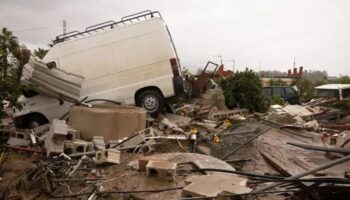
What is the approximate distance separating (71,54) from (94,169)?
5413 mm

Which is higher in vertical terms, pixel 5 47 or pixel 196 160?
pixel 5 47

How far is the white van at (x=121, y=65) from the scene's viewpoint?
11094mm

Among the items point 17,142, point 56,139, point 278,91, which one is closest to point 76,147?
point 56,139

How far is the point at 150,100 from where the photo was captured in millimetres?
11375

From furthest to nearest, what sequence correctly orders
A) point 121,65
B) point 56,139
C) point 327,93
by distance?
point 327,93, point 121,65, point 56,139

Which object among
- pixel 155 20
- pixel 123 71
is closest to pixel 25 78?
pixel 123 71

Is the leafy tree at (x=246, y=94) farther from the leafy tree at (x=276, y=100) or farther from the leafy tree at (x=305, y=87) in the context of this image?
the leafy tree at (x=305, y=87)

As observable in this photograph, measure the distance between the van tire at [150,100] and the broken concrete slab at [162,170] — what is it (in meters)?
5.43

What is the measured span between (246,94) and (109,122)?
7696 mm

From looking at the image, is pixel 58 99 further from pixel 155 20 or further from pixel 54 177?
pixel 54 177

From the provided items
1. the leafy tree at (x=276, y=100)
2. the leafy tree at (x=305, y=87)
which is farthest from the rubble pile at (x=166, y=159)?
the leafy tree at (x=305, y=87)

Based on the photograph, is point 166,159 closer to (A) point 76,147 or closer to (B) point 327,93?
(A) point 76,147

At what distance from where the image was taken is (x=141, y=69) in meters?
11.3

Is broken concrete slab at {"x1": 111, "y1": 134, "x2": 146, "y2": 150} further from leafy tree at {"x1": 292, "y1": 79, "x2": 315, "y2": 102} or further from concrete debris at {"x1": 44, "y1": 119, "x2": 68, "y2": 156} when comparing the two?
leafy tree at {"x1": 292, "y1": 79, "x2": 315, "y2": 102}
